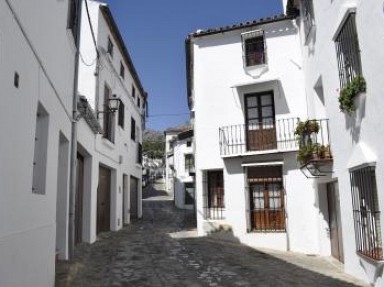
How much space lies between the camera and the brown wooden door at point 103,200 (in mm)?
13344

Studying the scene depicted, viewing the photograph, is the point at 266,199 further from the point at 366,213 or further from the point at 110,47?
the point at 110,47

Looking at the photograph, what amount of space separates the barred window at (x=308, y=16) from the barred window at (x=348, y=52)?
2.57m

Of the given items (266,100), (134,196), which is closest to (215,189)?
(266,100)

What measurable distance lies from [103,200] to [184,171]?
1636cm

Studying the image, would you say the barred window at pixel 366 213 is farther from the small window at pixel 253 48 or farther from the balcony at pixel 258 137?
the small window at pixel 253 48

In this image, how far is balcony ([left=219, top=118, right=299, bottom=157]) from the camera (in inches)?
517

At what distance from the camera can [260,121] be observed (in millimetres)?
13789

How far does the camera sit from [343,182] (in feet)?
28.3

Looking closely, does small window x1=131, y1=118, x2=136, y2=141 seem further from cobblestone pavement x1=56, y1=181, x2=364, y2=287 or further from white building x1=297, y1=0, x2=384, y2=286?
white building x1=297, y1=0, x2=384, y2=286

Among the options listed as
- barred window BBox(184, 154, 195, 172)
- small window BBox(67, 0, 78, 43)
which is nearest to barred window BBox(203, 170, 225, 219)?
small window BBox(67, 0, 78, 43)

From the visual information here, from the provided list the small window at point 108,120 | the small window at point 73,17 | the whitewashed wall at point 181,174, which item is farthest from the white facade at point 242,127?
the whitewashed wall at point 181,174

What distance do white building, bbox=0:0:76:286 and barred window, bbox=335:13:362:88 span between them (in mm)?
5467

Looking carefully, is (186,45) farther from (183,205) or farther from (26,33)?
(183,205)

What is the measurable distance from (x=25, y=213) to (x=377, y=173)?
5.48 meters
